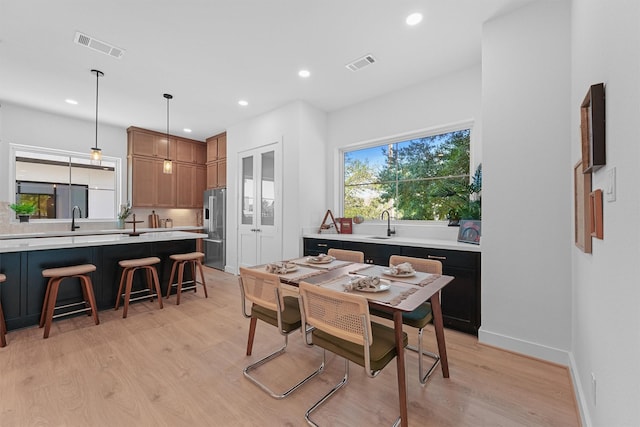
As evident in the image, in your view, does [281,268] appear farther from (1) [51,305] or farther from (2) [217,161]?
(2) [217,161]

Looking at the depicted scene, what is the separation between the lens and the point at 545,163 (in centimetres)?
233

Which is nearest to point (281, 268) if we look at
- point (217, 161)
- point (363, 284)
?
point (363, 284)

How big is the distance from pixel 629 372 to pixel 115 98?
19.3ft

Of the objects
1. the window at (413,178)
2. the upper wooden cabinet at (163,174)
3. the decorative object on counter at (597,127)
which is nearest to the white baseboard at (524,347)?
the window at (413,178)

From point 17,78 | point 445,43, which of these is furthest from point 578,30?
point 17,78

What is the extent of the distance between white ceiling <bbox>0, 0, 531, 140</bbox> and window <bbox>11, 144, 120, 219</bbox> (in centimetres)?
98

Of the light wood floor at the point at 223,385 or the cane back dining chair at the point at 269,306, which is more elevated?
the cane back dining chair at the point at 269,306

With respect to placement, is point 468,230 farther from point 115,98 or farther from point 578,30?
point 115,98

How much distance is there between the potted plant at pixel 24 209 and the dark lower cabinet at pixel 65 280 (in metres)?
2.32

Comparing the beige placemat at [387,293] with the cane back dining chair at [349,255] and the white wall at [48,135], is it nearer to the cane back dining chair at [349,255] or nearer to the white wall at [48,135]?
the cane back dining chair at [349,255]

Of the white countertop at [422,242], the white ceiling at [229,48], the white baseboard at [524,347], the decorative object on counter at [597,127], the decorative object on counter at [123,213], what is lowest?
the white baseboard at [524,347]

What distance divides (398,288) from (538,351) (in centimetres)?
160

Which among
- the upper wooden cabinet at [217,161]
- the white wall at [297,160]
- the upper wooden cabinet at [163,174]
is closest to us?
the white wall at [297,160]

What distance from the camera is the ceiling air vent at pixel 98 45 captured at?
279 cm
